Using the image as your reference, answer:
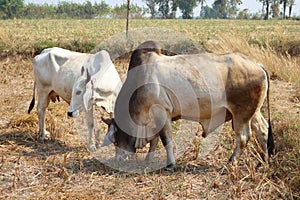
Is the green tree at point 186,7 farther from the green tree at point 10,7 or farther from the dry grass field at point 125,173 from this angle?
the dry grass field at point 125,173

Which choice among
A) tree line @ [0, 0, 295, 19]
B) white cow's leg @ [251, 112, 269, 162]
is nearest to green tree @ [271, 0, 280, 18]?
tree line @ [0, 0, 295, 19]

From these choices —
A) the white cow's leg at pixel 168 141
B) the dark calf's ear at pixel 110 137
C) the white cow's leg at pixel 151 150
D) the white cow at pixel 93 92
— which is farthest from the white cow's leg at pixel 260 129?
the white cow at pixel 93 92

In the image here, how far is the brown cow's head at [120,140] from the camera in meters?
4.71

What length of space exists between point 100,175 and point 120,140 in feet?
1.46

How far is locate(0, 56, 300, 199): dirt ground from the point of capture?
4.05 metres

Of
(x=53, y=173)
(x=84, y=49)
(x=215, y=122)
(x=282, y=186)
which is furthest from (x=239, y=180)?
(x=84, y=49)

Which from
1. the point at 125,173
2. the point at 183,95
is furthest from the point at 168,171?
the point at 183,95

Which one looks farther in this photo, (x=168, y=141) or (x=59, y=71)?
(x=59, y=71)

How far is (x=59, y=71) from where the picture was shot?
577 cm

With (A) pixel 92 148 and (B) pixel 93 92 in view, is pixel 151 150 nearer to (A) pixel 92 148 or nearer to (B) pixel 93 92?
(A) pixel 92 148

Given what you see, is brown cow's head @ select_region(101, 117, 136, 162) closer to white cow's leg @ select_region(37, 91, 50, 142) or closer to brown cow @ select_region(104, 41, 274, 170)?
brown cow @ select_region(104, 41, 274, 170)

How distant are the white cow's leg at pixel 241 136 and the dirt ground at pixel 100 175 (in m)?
0.12

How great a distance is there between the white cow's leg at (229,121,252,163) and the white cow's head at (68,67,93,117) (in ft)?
5.69

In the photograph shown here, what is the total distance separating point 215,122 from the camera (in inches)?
191
